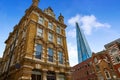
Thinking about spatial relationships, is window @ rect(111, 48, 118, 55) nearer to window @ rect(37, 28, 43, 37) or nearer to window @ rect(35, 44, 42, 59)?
window @ rect(37, 28, 43, 37)

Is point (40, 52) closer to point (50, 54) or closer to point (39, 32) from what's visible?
point (50, 54)

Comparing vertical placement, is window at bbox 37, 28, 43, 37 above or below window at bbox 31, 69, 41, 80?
above

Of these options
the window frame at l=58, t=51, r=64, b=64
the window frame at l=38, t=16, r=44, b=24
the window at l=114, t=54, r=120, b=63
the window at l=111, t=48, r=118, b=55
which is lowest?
the window frame at l=58, t=51, r=64, b=64

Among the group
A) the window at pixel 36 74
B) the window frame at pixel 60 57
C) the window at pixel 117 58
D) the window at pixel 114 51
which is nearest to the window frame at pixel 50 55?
the window frame at pixel 60 57

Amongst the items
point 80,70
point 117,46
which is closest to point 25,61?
point 117,46

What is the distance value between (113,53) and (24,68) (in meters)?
28.6

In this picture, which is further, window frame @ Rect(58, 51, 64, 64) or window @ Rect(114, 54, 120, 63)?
window @ Rect(114, 54, 120, 63)

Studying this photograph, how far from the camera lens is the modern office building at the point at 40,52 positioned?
13.1m

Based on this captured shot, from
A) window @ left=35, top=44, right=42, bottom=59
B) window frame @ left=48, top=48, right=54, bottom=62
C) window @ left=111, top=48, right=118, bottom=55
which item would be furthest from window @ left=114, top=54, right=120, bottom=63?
window @ left=35, top=44, right=42, bottom=59

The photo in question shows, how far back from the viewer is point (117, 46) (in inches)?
1188

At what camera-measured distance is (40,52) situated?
1517 centimetres

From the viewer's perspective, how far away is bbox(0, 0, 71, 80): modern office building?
42.9ft

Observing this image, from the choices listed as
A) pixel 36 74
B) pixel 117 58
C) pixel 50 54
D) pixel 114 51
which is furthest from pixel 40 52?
pixel 114 51

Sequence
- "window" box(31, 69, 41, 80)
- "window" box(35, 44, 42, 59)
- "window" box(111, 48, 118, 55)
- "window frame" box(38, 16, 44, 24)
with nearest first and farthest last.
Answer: "window" box(31, 69, 41, 80) → "window" box(35, 44, 42, 59) → "window frame" box(38, 16, 44, 24) → "window" box(111, 48, 118, 55)
